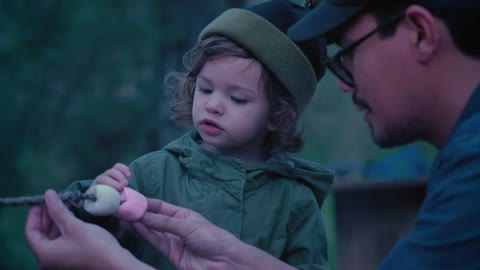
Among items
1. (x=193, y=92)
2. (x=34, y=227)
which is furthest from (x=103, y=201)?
(x=193, y=92)

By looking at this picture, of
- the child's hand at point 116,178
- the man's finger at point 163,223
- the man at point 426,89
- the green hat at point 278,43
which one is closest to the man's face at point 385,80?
the man at point 426,89

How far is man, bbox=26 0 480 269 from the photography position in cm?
164

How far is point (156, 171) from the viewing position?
7.51 feet

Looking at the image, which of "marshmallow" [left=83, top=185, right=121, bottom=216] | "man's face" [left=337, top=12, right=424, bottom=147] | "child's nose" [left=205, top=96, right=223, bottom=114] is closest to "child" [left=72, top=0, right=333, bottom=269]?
"child's nose" [left=205, top=96, right=223, bottom=114]

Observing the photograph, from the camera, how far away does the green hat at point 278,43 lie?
2.36 meters

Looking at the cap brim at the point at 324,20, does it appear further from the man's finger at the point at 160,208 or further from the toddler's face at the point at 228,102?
the man's finger at the point at 160,208

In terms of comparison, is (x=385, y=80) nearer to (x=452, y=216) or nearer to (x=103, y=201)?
(x=452, y=216)

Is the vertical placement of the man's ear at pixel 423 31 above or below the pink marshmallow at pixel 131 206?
above

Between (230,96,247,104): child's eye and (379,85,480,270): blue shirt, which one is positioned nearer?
(379,85,480,270): blue shirt

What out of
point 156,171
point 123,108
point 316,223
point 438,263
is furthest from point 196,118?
point 123,108

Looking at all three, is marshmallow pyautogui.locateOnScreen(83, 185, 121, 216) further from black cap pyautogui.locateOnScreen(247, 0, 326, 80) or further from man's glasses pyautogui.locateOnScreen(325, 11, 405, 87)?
black cap pyautogui.locateOnScreen(247, 0, 326, 80)

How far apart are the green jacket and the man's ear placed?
2.40 feet

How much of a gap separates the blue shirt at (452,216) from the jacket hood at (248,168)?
0.70m

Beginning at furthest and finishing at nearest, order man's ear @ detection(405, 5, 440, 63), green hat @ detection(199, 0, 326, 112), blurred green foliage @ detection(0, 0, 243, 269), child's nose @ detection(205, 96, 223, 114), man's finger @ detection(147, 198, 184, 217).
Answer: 1. blurred green foliage @ detection(0, 0, 243, 269)
2. green hat @ detection(199, 0, 326, 112)
3. child's nose @ detection(205, 96, 223, 114)
4. man's finger @ detection(147, 198, 184, 217)
5. man's ear @ detection(405, 5, 440, 63)
